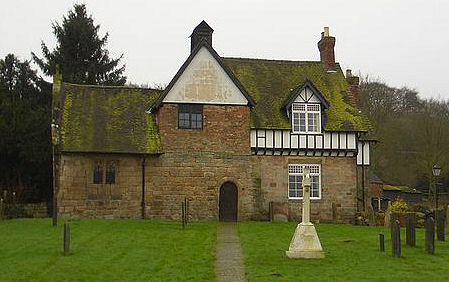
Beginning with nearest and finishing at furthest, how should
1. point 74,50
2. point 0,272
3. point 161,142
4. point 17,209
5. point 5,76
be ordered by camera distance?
point 0,272
point 161,142
point 17,209
point 5,76
point 74,50

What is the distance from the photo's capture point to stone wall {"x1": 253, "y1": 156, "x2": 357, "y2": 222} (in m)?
31.9

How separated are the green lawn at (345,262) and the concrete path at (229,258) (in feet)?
0.86

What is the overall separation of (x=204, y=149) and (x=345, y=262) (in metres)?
15.9

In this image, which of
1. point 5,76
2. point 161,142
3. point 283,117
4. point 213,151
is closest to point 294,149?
point 283,117

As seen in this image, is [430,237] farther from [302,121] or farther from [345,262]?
[302,121]

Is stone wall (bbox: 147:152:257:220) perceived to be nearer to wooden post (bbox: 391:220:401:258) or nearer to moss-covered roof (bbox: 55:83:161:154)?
moss-covered roof (bbox: 55:83:161:154)

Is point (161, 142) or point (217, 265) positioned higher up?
point (161, 142)

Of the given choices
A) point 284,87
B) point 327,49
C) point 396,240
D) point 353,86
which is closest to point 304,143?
point 284,87

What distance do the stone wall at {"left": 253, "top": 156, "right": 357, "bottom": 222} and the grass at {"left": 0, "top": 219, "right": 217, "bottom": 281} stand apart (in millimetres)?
6776

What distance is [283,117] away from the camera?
107ft

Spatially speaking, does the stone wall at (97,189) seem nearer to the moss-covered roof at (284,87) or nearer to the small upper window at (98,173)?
the small upper window at (98,173)

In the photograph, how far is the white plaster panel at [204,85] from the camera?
102 ft

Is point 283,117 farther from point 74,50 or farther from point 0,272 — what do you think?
point 74,50

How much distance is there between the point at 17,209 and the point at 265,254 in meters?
21.2
